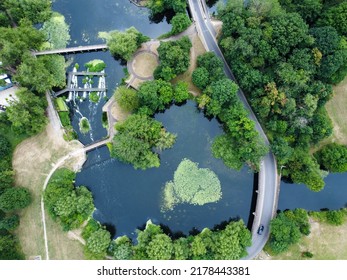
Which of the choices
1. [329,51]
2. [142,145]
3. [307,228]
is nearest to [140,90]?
[142,145]

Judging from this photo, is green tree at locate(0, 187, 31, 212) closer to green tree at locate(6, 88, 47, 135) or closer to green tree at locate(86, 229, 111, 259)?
green tree at locate(6, 88, 47, 135)

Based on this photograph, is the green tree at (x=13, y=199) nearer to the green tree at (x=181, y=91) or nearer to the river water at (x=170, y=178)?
the river water at (x=170, y=178)

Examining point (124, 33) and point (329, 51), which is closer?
point (329, 51)

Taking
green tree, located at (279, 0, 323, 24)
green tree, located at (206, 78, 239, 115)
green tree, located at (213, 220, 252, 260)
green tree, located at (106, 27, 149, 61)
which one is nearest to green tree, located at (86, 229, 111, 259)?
green tree, located at (213, 220, 252, 260)

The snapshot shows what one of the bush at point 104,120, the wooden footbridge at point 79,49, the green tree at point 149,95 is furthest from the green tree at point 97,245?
the wooden footbridge at point 79,49

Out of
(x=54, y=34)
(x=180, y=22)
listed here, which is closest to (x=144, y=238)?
(x=180, y=22)

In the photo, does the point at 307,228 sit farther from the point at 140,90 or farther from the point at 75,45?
the point at 75,45
